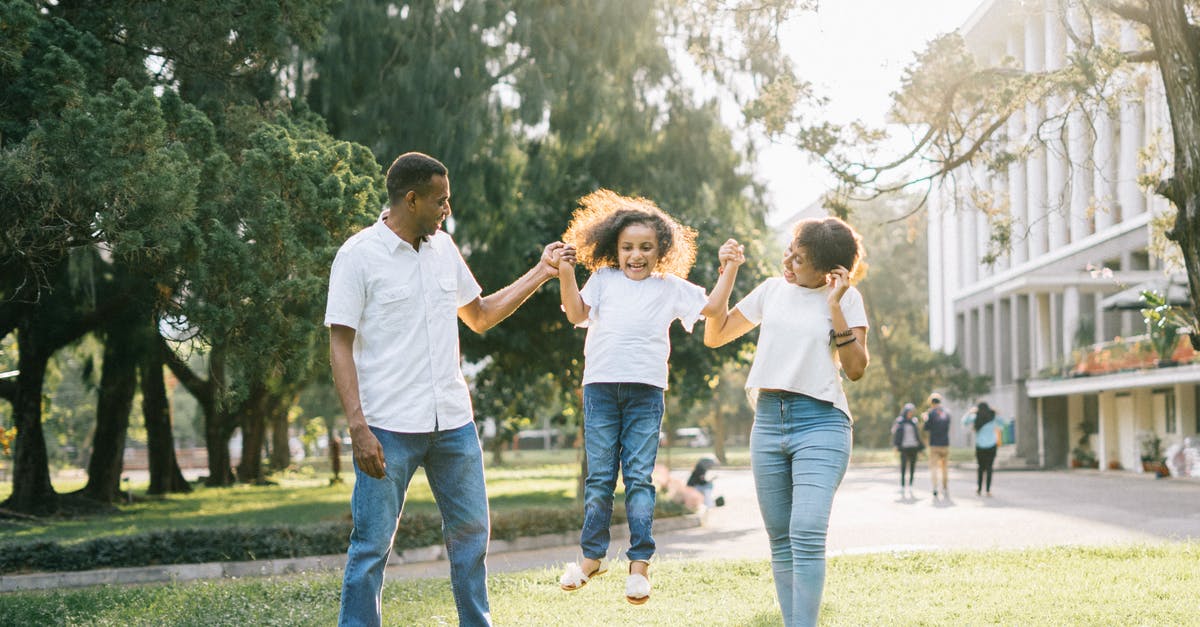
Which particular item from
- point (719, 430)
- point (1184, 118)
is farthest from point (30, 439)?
point (719, 430)

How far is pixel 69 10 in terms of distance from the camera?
12734 mm

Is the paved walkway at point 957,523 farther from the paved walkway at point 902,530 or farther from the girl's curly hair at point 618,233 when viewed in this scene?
the girl's curly hair at point 618,233

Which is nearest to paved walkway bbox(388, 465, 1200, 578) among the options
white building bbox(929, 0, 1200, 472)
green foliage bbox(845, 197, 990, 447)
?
white building bbox(929, 0, 1200, 472)

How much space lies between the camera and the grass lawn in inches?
304

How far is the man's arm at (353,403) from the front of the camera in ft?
15.4

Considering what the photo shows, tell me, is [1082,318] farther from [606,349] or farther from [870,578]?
[606,349]

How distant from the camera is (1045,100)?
11500 millimetres

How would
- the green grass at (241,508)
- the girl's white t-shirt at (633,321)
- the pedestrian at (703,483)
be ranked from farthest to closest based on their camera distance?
the pedestrian at (703,483) < the green grass at (241,508) < the girl's white t-shirt at (633,321)

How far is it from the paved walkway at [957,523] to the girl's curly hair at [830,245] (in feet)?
20.8

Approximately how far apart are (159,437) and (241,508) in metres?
8.63

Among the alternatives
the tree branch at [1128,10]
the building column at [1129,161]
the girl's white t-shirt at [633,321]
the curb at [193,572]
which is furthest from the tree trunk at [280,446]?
the girl's white t-shirt at [633,321]

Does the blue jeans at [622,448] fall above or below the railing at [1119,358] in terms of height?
below

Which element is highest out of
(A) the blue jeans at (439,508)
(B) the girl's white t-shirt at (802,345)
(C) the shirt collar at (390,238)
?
(C) the shirt collar at (390,238)

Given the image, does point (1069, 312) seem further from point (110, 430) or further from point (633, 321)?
point (633, 321)
